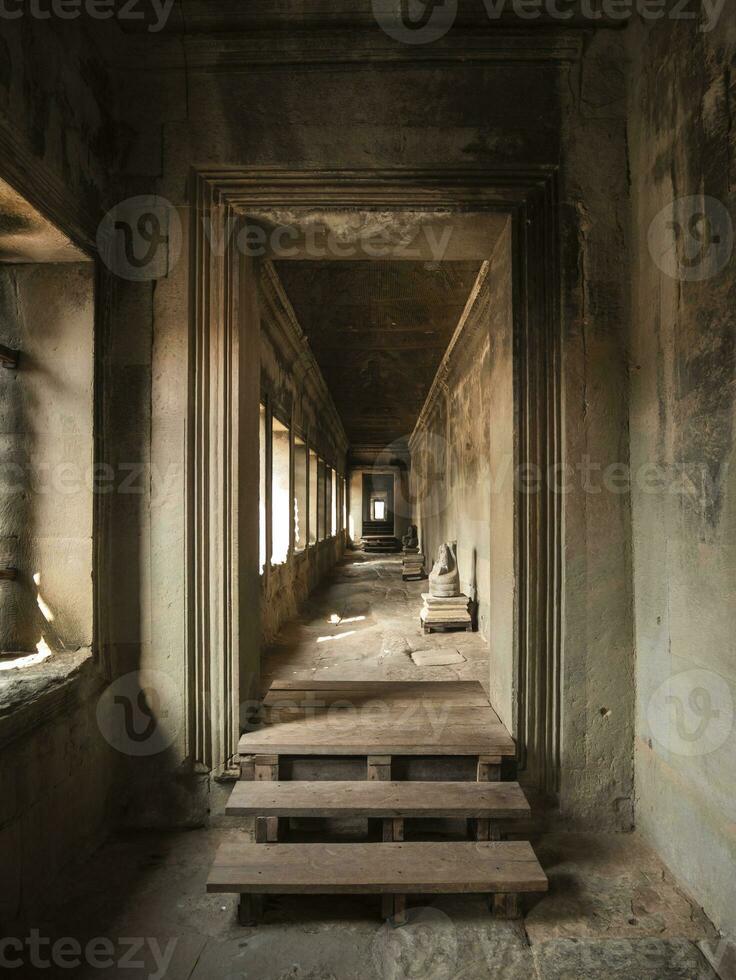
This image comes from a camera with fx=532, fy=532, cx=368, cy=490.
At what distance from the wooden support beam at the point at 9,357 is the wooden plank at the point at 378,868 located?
8.79 ft

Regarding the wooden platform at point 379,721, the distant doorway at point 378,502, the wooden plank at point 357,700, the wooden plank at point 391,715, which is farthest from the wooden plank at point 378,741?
the distant doorway at point 378,502

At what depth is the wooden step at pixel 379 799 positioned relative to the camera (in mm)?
2590

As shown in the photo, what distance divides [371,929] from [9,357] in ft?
10.7

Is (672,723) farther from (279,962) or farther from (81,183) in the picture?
(81,183)

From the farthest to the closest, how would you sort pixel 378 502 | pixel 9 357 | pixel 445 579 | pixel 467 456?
pixel 378 502
pixel 467 456
pixel 445 579
pixel 9 357

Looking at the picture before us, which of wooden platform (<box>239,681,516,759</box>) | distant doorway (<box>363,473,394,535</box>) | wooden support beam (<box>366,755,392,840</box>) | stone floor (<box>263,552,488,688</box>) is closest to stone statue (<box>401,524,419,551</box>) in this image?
distant doorway (<box>363,473,394,535</box>)

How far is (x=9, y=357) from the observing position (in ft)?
9.25

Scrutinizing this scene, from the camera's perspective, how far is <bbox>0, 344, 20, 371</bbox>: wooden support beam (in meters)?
Answer: 2.76

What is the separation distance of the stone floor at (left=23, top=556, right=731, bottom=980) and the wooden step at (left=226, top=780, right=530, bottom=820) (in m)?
0.29

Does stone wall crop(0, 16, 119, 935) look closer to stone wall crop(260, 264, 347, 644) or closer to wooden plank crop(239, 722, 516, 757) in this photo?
wooden plank crop(239, 722, 516, 757)

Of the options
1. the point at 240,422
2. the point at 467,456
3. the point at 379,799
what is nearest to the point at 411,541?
the point at 467,456

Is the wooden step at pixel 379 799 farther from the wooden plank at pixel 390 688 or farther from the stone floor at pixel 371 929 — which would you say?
the wooden plank at pixel 390 688

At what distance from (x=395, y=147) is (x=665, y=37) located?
143 cm

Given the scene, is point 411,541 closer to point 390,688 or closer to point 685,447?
point 390,688
